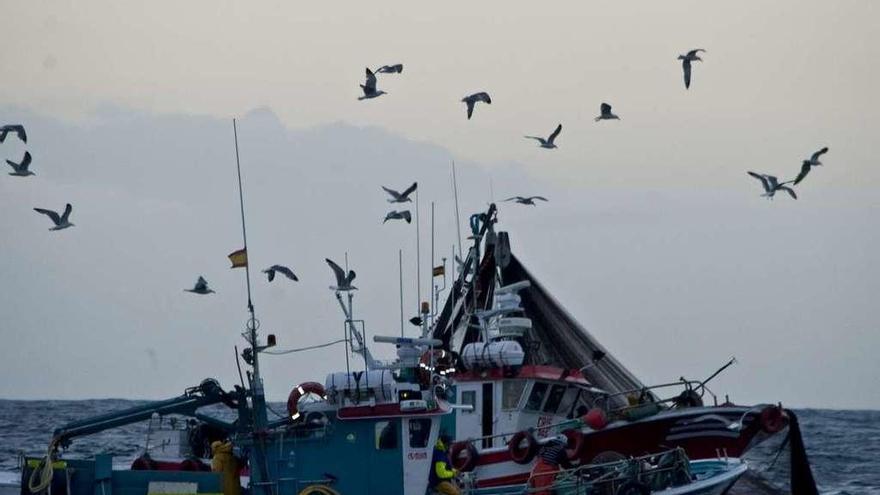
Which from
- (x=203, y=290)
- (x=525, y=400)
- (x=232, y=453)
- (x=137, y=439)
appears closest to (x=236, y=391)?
(x=232, y=453)

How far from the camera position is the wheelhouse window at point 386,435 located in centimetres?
2503

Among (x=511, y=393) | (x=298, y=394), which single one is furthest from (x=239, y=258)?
(x=511, y=393)

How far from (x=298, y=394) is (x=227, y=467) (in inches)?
59.3

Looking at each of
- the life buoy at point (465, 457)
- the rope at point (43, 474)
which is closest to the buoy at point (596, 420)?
the life buoy at point (465, 457)

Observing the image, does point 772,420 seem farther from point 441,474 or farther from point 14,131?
point 14,131

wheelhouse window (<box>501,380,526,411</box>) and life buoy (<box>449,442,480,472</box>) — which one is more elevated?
wheelhouse window (<box>501,380,526,411</box>)

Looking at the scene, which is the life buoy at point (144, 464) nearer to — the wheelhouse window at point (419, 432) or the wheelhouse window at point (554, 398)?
the wheelhouse window at point (419, 432)

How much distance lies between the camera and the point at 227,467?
25.2 meters

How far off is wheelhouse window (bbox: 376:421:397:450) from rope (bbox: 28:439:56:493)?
4.75m

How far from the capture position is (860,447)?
192ft

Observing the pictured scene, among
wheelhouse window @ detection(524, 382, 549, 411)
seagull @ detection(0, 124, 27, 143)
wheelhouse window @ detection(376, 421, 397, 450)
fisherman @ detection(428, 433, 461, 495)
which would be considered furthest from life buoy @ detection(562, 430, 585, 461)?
seagull @ detection(0, 124, 27, 143)

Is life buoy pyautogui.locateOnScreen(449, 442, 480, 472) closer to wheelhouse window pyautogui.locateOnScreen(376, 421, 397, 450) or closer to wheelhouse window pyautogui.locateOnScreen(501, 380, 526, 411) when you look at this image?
wheelhouse window pyautogui.locateOnScreen(501, 380, 526, 411)

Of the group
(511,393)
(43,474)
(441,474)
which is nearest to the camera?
(43,474)

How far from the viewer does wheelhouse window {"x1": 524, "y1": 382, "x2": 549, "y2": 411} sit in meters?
30.0
